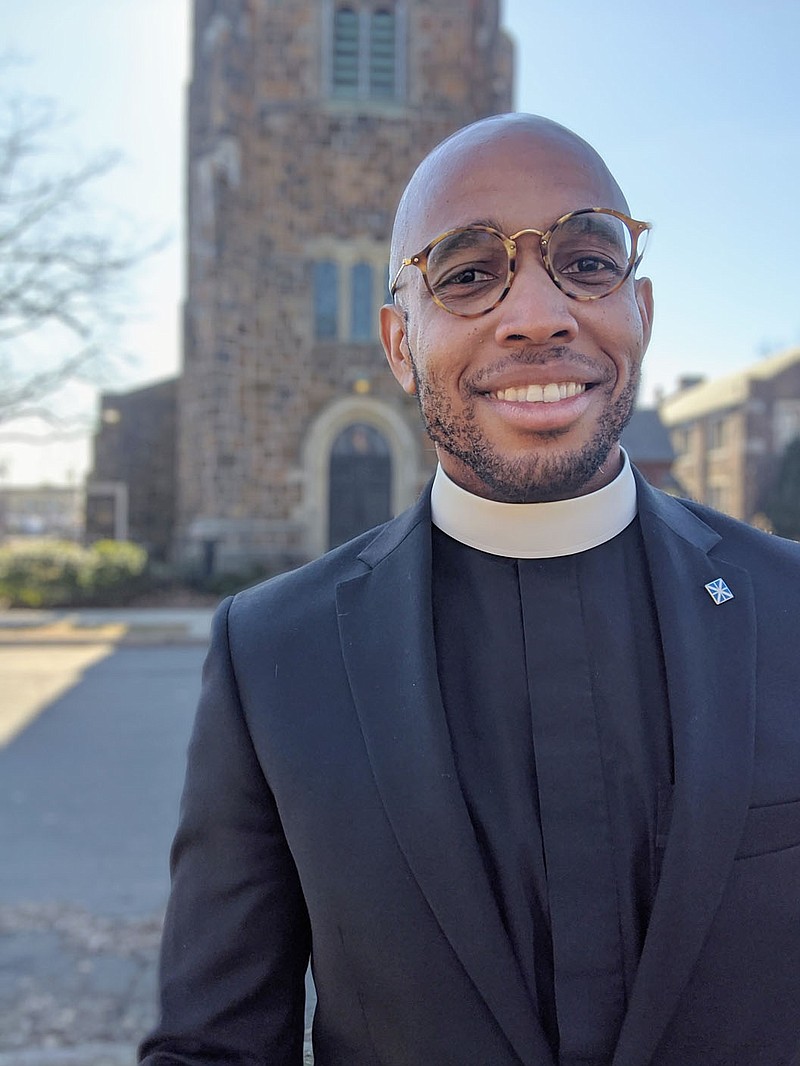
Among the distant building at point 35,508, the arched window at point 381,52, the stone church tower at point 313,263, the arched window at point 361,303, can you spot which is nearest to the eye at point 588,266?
the stone church tower at point 313,263

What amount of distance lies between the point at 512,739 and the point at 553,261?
2.15 ft

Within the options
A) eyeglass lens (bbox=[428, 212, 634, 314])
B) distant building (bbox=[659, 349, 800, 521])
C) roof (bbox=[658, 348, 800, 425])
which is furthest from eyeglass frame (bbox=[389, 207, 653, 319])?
roof (bbox=[658, 348, 800, 425])

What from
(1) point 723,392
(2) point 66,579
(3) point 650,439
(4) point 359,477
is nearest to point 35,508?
(1) point 723,392

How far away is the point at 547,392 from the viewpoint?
1316 mm

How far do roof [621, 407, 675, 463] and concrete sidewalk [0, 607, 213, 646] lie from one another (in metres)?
8.80

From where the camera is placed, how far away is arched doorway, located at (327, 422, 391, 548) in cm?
1909

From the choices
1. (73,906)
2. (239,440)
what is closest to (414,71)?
A: (239,440)

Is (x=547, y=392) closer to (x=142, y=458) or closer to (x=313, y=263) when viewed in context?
(x=313, y=263)

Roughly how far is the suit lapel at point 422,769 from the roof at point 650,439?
17094 mm

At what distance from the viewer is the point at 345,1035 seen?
1291 millimetres

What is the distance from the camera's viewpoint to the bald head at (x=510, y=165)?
53.3 inches

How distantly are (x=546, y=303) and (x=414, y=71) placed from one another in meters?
19.8

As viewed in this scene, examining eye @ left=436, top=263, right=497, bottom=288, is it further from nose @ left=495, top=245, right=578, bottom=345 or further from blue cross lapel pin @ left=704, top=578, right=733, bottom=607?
blue cross lapel pin @ left=704, top=578, right=733, bottom=607

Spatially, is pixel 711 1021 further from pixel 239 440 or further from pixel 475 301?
pixel 239 440
